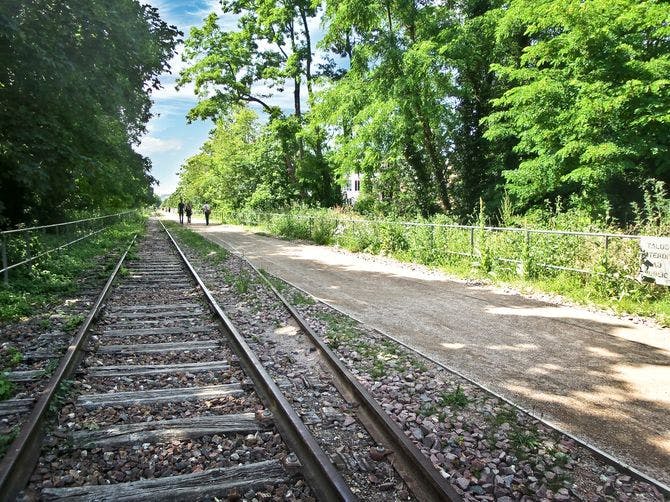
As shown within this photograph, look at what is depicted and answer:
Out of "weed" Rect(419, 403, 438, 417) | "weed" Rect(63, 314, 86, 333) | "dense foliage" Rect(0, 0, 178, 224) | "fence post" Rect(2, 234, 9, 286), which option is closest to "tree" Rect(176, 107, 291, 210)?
"dense foliage" Rect(0, 0, 178, 224)

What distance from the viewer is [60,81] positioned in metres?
8.60

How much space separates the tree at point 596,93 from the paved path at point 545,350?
330 inches

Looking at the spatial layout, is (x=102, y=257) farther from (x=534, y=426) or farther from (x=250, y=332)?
(x=534, y=426)

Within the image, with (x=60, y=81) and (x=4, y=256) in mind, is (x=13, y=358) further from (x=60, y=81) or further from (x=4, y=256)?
(x=60, y=81)

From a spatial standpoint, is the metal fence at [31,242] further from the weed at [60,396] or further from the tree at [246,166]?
the tree at [246,166]

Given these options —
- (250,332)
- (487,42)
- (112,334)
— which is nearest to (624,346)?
(250,332)

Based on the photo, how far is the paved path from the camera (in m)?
3.88

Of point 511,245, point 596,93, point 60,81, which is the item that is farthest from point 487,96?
point 60,81

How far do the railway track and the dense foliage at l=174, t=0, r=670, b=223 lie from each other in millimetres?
8728

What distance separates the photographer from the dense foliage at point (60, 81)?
802 cm

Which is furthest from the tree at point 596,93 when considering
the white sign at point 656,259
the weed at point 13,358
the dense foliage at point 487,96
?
the weed at point 13,358

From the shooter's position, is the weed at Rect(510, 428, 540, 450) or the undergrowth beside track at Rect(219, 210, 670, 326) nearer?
the weed at Rect(510, 428, 540, 450)

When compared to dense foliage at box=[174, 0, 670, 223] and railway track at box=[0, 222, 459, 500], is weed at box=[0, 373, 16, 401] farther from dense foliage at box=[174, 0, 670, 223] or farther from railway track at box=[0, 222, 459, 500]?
dense foliage at box=[174, 0, 670, 223]

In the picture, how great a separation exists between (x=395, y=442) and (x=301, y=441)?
2.41 ft
